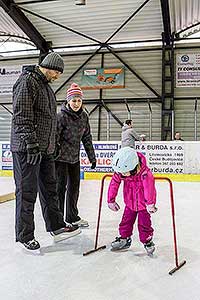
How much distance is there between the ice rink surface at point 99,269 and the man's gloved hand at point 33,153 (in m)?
0.60

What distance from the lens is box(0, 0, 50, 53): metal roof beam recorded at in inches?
389

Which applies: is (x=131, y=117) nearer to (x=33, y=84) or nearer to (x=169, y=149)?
(x=169, y=149)

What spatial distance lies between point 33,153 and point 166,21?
30.3 feet

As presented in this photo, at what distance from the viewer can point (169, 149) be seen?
315 inches

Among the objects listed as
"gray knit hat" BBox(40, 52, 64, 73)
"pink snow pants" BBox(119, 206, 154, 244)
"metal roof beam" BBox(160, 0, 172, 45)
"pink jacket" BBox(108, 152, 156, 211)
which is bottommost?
"pink snow pants" BBox(119, 206, 154, 244)

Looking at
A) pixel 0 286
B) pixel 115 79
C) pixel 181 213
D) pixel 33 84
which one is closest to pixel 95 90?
pixel 115 79

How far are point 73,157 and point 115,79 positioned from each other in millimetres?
9553

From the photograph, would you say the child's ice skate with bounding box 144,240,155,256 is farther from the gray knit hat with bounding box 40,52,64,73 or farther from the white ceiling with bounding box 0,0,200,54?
the white ceiling with bounding box 0,0,200,54

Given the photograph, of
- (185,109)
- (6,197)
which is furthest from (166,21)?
(6,197)

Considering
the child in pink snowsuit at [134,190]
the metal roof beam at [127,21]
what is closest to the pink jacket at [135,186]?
the child in pink snowsuit at [134,190]

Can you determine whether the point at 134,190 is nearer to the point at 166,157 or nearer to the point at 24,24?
the point at 166,157

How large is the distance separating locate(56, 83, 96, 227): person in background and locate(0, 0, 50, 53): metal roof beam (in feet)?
25.8

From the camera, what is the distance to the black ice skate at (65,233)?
2.57m

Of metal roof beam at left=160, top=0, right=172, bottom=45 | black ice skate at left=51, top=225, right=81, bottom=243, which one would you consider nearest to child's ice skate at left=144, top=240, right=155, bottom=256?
black ice skate at left=51, top=225, right=81, bottom=243
